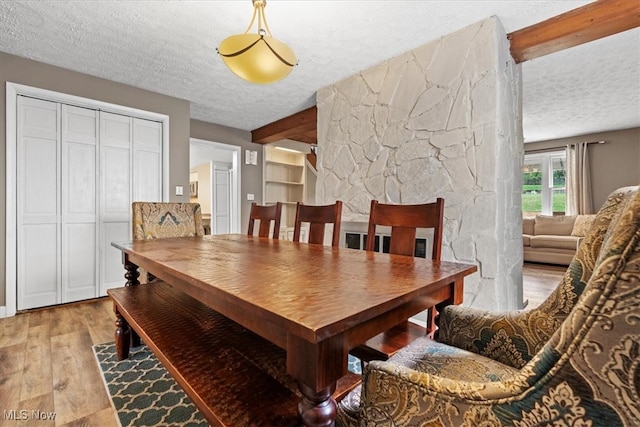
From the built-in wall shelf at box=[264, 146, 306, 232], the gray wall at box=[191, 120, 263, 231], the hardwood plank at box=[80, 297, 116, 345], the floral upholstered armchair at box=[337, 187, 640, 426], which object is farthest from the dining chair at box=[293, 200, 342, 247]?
the built-in wall shelf at box=[264, 146, 306, 232]

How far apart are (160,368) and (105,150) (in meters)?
2.48

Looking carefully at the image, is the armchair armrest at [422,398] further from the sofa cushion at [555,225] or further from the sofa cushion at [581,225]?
the sofa cushion at [555,225]

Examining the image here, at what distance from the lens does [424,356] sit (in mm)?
896

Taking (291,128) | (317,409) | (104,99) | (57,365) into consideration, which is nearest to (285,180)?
(291,128)

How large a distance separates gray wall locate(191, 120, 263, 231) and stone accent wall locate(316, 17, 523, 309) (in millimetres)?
2536

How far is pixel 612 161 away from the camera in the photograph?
5.06m

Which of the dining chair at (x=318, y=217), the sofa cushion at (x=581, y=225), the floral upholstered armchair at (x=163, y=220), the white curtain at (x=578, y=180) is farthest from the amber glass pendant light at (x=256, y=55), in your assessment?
the white curtain at (x=578, y=180)

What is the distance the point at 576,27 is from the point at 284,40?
1.98 m

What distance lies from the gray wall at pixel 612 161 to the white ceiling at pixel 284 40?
175 cm

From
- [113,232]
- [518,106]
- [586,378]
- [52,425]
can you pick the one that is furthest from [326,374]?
[113,232]

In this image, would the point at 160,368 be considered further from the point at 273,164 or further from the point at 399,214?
the point at 273,164

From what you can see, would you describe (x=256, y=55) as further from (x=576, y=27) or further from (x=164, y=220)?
(x=576, y=27)

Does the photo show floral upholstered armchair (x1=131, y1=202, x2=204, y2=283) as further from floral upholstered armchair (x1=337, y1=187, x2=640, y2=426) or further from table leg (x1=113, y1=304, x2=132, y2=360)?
floral upholstered armchair (x1=337, y1=187, x2=640, y2=426)

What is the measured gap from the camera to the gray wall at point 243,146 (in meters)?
4.46
